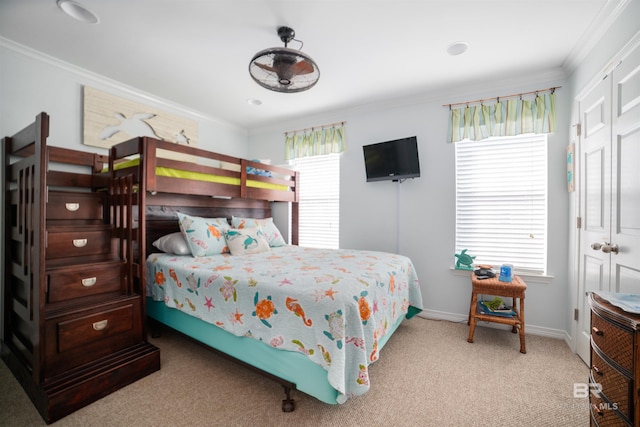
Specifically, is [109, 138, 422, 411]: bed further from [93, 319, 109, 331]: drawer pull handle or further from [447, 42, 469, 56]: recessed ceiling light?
[447, 42, 469, 56]: recessed ceiling light

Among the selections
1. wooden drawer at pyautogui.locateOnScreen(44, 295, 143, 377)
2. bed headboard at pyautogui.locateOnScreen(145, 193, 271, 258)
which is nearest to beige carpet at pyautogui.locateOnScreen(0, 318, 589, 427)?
wooden drawer at pyautogui.locateOnScreen(44, 295, 143, 377)

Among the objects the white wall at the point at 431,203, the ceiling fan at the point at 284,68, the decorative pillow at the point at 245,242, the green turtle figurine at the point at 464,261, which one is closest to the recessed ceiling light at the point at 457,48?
the white wall at the point at 431,203

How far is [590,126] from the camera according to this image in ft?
6.80

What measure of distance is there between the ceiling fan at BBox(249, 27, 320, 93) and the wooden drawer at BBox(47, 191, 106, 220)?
5.45ft

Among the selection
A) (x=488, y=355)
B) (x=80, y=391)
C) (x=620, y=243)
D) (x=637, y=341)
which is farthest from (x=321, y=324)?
(x=620, y=243)

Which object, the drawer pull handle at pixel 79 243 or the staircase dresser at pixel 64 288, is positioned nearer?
the staircase dresser at pixel 64 288

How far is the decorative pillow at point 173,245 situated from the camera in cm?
260

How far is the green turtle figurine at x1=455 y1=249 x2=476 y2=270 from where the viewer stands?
2.80m

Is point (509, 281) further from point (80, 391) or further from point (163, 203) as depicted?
point (163, 203)

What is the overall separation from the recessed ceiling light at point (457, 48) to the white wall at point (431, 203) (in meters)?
0.72

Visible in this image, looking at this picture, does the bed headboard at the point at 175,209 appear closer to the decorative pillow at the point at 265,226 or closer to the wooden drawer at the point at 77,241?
the decorative pillow at the point at 265,226

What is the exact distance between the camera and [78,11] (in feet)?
6.06

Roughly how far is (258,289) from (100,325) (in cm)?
116

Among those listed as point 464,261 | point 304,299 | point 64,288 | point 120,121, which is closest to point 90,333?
point 64,288
